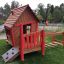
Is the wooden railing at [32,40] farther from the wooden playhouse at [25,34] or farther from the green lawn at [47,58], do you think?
the green lawn at [47,58]

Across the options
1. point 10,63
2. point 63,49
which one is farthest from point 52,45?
point 10,63

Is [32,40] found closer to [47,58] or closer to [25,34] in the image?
[25,34]

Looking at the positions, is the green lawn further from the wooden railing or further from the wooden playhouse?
the wooden railing

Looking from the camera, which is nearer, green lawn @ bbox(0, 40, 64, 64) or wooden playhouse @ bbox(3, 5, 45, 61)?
wooden playhouse @ bbox(3, 5, 45, 61)

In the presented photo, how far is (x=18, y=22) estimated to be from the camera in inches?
326

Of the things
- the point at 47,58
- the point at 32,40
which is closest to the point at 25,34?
the point at 32,40

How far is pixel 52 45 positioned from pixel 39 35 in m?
1.63

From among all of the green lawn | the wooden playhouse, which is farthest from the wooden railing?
the green lawn

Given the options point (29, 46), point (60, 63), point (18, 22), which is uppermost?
point (18, 22)

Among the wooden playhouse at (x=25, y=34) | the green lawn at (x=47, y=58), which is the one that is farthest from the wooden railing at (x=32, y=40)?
the green lawn at (x=47, y=58)

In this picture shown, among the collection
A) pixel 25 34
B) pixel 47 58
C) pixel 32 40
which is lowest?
pixel 47 58

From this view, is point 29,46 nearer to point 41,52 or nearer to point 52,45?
point 41,52

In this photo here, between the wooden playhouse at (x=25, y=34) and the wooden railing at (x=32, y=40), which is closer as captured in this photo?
the wooden playhouse at (x=25, y=34)

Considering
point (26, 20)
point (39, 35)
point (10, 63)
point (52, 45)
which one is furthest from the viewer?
point (52, 45)
